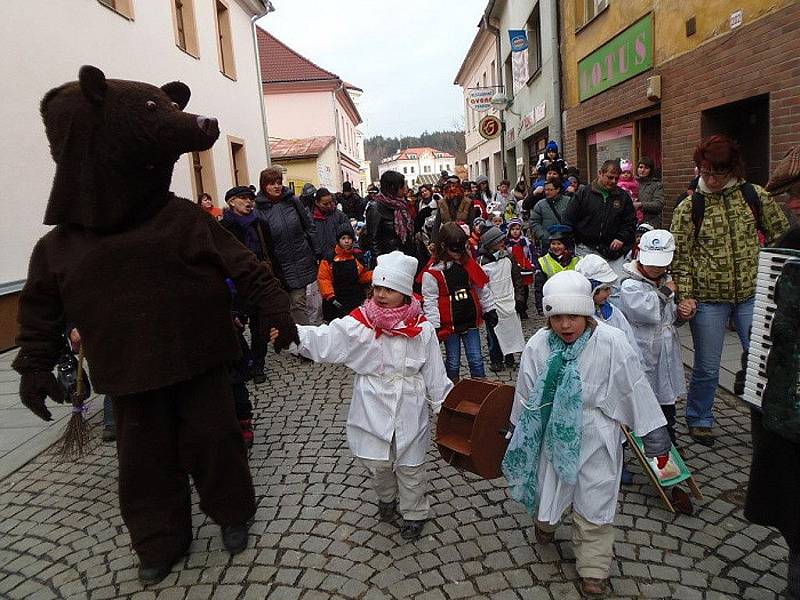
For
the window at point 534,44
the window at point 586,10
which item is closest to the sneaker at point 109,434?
the window at point 586,10

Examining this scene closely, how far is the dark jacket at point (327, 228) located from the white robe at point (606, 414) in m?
4.53

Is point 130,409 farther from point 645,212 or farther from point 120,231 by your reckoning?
point 645,212

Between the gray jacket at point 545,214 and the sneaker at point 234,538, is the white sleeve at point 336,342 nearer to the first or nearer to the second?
the sneaker at point 234,538

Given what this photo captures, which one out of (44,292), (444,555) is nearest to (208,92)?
(44,292)

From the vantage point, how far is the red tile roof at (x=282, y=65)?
1122 inches

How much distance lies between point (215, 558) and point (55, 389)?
1156mm

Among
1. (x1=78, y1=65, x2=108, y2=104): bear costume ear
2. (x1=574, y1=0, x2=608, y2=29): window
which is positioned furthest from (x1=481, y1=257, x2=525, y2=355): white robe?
(x1=574, y1=0, x2=608, y2=29): window

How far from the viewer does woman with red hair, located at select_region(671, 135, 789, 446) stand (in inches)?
140

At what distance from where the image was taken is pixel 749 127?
6.62 meters

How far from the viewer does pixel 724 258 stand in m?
3.62

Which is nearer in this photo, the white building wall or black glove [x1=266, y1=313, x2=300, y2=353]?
black glove [x1=266, y1=313, x2=300, y2=353]

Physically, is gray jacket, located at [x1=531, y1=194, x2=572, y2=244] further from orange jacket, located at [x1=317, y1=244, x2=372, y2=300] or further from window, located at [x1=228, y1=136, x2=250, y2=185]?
window, located at [x1=228, y1=136, x2=250, y2=185]

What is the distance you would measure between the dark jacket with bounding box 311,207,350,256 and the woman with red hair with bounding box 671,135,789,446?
12.8 ft

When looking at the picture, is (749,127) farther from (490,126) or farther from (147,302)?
(490,126)
